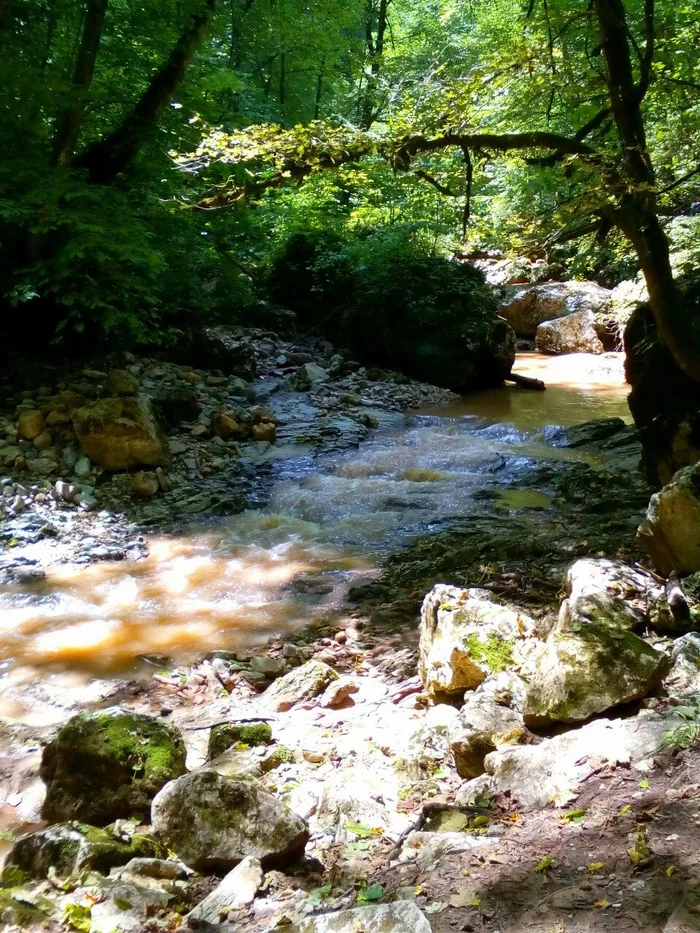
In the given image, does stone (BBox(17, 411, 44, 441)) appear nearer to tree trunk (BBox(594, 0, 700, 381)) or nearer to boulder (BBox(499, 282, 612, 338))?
tree trunk (BBox(594, 0, 700, 381))

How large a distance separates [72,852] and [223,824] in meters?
0.53

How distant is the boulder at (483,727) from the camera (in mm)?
2977

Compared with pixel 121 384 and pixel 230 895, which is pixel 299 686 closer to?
pixel 230 895

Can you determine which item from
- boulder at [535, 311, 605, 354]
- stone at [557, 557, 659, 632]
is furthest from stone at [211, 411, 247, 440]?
boulder at [535, 311, 605, 354]

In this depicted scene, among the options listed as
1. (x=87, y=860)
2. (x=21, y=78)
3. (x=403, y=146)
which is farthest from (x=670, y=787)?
(x=21, y=78)

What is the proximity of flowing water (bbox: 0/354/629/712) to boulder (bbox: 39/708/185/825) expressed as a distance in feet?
4.32

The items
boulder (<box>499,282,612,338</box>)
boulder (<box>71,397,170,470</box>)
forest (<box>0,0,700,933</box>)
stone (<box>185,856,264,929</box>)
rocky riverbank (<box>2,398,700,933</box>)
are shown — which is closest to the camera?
rocky riverbank (<box>2,398,700,933</box>)

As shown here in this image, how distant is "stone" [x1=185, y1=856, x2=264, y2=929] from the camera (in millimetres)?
2197

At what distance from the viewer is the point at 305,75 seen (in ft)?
76.4

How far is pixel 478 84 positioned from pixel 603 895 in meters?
5.00

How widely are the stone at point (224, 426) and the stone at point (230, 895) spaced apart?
23.8 ft

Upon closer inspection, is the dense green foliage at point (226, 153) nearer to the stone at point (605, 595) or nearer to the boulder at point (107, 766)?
the stone at point (605, 595)

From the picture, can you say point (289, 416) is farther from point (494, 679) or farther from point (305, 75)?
point (305, 75)

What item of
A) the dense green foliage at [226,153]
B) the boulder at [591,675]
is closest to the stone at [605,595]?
the boulder at [591,675]
